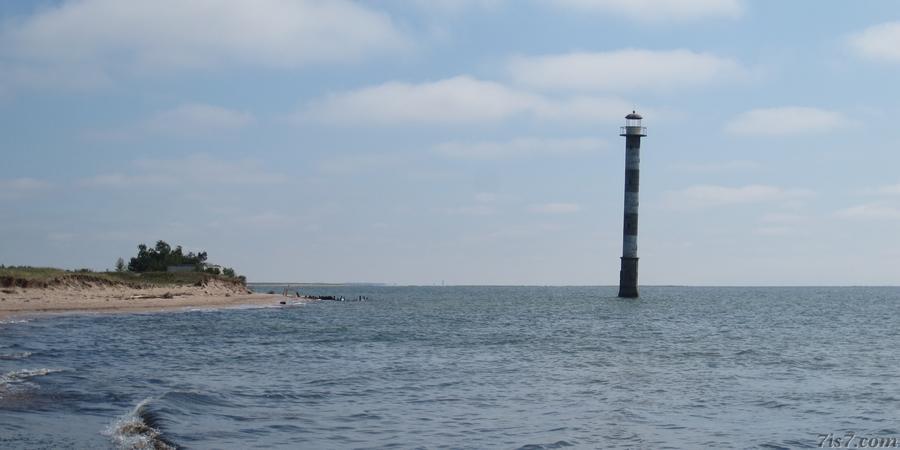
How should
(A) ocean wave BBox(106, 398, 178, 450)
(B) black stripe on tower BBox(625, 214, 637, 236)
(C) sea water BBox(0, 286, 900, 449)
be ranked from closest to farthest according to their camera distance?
(A) ocean wave BBox(106, 398, 178, 450)
(C) sea water BBox(0, 286, 900, 449)
(B) black stripe on tower BBox(625, 214, 637, 236)

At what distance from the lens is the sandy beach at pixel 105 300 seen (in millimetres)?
55875

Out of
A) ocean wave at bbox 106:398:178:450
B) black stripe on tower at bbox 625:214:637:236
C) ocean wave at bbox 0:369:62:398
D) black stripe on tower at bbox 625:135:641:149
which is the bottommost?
ocean wave at bbox 106:398:178:450

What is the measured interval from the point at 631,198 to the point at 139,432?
75.0 m

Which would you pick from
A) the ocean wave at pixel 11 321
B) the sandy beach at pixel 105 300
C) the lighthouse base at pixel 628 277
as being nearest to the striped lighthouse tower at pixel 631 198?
the lighthouse base at pixel 628 277

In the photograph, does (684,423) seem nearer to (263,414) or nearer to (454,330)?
(263,414)

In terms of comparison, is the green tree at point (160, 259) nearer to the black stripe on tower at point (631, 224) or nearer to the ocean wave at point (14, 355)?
the black stripe on tower at point (631, 224)

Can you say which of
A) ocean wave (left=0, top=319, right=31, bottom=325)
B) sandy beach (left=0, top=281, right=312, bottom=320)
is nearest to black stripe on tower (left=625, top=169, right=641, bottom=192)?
sandy beach (left=0, top=281, right=312, bottom=320)

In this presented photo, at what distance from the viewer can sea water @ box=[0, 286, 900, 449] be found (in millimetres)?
18188

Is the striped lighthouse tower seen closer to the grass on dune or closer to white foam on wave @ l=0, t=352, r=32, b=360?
the grass on dune

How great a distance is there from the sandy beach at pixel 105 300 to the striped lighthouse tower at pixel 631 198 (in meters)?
37.0

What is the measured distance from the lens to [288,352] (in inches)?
1437

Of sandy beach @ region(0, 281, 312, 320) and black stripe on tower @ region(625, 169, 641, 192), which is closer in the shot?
sandy beach @ region(0, 281, 312, 320)

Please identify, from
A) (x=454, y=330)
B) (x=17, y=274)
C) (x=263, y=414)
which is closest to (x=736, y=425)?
(x=263, y=414)

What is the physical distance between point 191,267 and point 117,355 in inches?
3241
